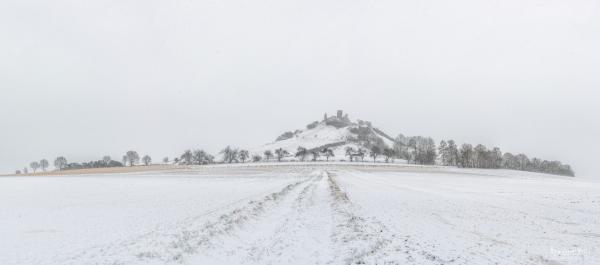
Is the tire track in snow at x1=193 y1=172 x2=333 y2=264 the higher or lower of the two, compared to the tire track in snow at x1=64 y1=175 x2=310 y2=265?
lower

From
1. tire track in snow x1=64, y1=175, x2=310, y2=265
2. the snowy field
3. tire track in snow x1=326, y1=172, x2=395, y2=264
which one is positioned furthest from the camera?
tire track in snow x1=64, y1=175, x2=310, y2=265

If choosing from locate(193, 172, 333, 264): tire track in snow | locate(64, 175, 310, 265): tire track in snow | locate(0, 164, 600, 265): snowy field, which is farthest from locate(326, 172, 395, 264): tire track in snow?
locate(64, 175, 310, 265): tire track in snow

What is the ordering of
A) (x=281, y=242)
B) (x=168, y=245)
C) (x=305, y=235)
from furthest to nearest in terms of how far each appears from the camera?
(x=305, y=235) < (x=281, y=242) < (x=168, y=245)

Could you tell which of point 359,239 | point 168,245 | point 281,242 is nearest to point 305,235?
point 281,242

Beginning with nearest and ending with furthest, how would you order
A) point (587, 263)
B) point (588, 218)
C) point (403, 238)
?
point (587, 263) < point (403, 238) < point (588, 218)

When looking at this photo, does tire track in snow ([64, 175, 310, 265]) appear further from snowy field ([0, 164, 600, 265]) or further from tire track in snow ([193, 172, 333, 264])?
tire track in snow ([193, 172, 333, 264])

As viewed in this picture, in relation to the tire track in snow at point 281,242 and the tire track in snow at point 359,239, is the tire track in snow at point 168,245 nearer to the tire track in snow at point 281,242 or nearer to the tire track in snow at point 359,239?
the tire track in snow at point 281,242

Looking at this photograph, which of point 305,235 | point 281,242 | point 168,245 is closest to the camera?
Result: point 168,245

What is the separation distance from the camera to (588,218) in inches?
830

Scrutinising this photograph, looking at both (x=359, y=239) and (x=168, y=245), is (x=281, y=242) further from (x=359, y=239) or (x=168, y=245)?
(x=168, y=245)

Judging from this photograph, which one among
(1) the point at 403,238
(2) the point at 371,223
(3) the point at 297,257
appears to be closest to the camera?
(3) the point at 297,257

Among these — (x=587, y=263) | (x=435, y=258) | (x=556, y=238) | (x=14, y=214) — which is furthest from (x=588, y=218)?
(x=14, y=214)

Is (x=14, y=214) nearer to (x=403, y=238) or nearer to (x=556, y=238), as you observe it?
(x=403, y=238)

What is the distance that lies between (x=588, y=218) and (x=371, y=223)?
11.9m
